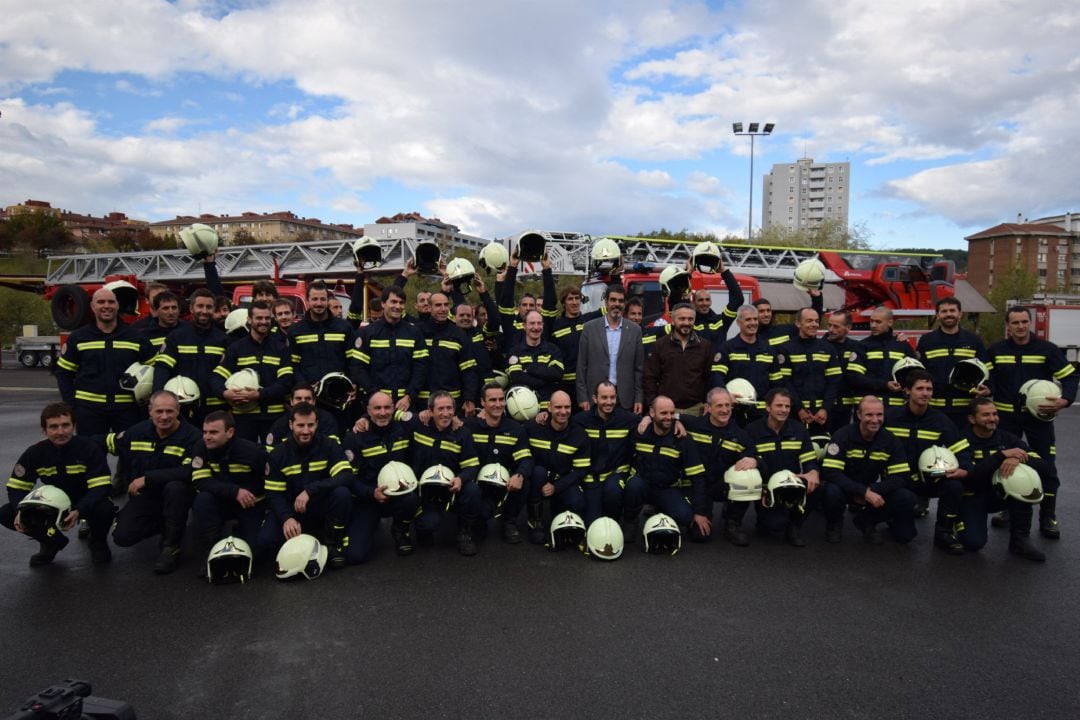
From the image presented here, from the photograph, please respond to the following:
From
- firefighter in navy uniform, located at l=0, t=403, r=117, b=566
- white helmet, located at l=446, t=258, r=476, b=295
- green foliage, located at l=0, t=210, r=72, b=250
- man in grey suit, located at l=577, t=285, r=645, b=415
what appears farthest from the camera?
green foliage, located at l=0, t=210, r=72, b=250

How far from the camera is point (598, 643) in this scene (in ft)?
11.7

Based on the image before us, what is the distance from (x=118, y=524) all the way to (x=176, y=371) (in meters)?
1.30

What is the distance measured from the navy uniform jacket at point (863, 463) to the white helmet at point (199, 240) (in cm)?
574

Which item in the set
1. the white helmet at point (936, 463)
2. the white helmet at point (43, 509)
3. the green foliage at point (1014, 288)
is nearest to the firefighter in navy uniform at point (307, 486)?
the white helmet at point (43, 509)

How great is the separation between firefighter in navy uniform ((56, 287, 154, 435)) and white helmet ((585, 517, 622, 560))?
3855 mm

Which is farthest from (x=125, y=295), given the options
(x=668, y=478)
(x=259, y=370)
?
(x=668, y=478)

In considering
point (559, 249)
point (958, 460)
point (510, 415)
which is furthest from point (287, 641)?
point (559, 249)

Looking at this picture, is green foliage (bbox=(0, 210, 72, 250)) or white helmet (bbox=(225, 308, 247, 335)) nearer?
white helmet (bbox=(225, 308, 247, 335))

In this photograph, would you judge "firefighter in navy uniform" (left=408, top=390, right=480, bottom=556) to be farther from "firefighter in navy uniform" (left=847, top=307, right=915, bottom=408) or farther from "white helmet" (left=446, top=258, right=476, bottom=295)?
"firefighter in navy uniform" (left=847, top=307, right=915, bottom=408)

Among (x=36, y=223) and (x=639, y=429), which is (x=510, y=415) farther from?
(x=36, y=223)

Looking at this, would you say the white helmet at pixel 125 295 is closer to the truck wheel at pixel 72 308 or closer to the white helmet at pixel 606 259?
the white helmet at pixel 606 259

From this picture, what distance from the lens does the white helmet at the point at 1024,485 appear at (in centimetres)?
483

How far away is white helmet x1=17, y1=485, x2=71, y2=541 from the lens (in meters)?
4.41

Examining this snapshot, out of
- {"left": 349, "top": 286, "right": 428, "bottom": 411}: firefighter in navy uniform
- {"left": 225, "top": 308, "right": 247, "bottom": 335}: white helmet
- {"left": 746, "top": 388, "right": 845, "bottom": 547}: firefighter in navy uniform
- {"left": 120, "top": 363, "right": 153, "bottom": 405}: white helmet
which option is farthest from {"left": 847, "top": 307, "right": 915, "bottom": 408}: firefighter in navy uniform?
{"left": 120, "top": 363, "right": 153, "bottom": 405}: white helmet
